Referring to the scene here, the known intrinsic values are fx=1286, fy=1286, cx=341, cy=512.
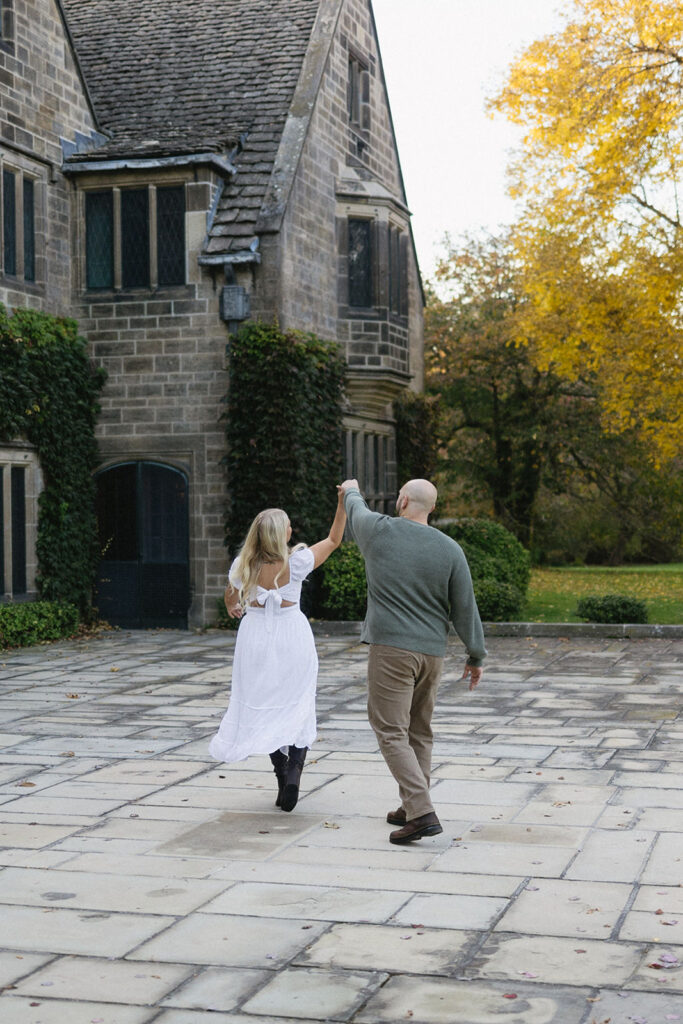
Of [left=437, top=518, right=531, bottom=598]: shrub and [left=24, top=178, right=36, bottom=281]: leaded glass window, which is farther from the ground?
[left=24, top=178, right=36, bottom=281]: leaded glass window

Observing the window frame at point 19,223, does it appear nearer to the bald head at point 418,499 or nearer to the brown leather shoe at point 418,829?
the bald head at point 418,499

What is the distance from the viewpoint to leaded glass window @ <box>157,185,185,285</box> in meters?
18.0

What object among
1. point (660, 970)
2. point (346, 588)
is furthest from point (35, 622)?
point (660, 970)

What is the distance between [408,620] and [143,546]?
12123 millimetres

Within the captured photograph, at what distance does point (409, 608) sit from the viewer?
6668 mm

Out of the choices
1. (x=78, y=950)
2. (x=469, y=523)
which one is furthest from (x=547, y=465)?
(x=78, y=950)

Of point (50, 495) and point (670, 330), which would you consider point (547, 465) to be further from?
point (50, 495)

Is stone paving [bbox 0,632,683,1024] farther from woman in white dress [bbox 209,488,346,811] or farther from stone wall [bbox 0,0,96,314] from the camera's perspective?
stone wall [bbox 0,0,96,314]

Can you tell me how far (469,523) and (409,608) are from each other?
46.9 ft

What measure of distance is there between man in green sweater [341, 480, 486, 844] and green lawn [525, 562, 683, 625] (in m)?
11.7

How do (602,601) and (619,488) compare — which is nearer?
(602,601)

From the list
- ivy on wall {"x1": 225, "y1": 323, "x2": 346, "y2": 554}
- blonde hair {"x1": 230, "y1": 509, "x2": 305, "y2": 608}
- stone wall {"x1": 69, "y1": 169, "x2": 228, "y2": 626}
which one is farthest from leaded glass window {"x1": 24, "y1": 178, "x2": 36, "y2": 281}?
blonde hair {"x1": 230, "y1": 509, "x2": 305, "y2": 608}

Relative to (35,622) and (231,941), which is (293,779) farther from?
(35,622)

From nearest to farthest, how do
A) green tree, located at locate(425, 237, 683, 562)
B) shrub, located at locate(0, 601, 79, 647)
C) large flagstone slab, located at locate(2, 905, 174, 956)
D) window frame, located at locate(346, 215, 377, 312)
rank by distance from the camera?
large flagstone slab, located at locate(2, 905, 174, 956) < shrub, located at locate(0, 601, 79, 647) < window frame, located at locate(346, 215, 377, 312) < green tree, located at locate(425, 237, 683, 562)
